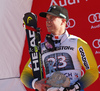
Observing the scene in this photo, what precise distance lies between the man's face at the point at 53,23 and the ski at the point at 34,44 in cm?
26

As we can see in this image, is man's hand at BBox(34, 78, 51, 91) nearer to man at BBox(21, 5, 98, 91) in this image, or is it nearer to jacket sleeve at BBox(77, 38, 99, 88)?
man at BBox(21, 5, 98, 91)

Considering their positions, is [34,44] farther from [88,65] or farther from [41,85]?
[88,65]

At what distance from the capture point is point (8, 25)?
3.65m

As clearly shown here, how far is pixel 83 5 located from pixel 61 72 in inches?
55.9

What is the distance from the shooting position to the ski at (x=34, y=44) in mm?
2367

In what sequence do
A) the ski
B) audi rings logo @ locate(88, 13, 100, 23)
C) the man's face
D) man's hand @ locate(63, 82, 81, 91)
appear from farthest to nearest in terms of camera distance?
audi rings logo @ locate(88, 13, 100, 23), the ski, the man's face, man's hand @ locate(63, 82, 81, 91)

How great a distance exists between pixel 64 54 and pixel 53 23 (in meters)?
0.29

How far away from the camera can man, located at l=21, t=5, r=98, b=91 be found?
2135mm

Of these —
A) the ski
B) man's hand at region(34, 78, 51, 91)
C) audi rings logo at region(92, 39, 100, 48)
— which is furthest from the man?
audi rings logo at region(92, 39, 100, 48)

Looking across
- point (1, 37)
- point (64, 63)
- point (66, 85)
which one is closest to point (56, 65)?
point (64, 63)

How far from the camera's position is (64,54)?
2213 mm

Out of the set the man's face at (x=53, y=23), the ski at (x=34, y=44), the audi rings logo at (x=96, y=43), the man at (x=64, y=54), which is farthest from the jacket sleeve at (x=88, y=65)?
the audi rings logo at (x=96, y=43)

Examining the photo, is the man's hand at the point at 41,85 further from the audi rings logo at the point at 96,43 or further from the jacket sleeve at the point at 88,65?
the audi rings logo at the point at 96,43

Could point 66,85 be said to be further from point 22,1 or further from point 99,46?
point 22,1
